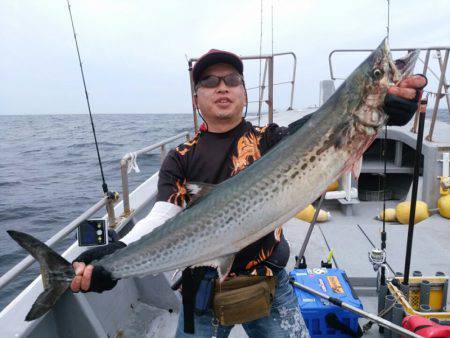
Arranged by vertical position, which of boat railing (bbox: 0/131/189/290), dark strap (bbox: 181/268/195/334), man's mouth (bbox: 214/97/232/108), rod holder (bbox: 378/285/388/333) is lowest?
rod holder (bbox: 378/285/388/333)

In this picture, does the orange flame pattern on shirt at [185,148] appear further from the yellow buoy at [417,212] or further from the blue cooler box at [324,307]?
the yellow buoy at [417,212]

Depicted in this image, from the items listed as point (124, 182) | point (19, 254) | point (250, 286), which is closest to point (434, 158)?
point (124, 182)

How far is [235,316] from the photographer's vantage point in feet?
7.29

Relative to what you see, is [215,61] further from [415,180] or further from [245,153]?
[415,180]

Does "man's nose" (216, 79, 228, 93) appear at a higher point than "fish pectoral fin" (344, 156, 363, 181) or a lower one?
higher

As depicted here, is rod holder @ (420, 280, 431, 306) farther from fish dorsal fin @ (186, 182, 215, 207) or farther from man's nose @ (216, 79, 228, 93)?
man's nose @ (216, 79, 228, 93)

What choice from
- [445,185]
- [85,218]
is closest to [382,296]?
[85,218]

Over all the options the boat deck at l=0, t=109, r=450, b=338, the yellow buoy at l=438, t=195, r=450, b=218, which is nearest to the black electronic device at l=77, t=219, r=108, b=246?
the boat deck at l=0, t=109, r=450, b=338

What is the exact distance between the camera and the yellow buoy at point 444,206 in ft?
20.7

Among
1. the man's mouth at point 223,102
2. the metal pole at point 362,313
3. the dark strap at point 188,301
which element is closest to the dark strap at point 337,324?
the metal pole at point 362,313

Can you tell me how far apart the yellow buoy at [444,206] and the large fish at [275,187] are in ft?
17.1

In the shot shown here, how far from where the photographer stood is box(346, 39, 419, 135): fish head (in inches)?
73.4

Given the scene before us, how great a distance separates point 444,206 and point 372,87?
17.7 feet

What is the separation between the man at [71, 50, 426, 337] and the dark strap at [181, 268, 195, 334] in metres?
0.05
